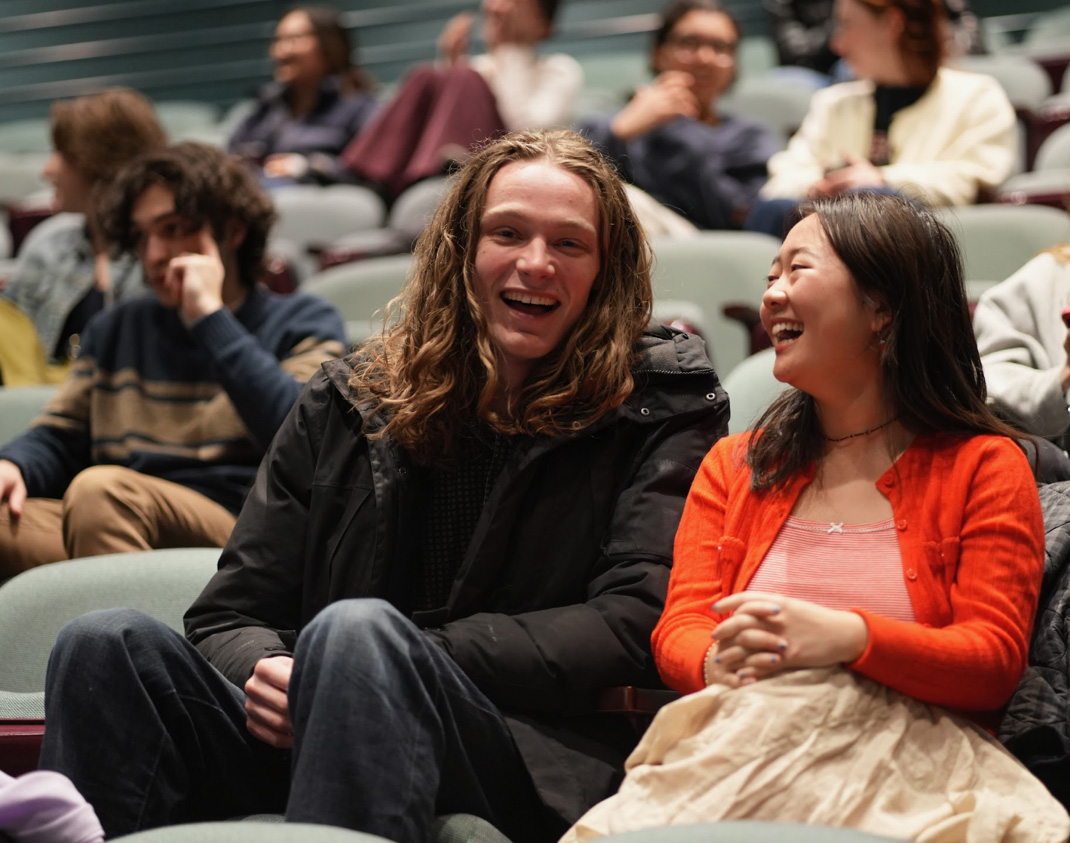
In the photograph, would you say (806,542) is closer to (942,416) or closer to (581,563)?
(942,416)

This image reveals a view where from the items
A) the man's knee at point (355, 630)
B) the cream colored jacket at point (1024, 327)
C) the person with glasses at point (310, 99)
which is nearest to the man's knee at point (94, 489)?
the man's knee at point (355, 630)

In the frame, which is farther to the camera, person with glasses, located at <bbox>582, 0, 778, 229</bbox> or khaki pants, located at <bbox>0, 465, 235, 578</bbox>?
person with glasses, located at <bbox>582, 0, 778, 229</bbox>

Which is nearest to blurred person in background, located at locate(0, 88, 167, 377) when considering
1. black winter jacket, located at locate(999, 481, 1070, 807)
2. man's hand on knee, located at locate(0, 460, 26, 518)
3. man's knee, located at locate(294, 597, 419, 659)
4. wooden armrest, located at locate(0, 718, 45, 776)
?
man's hand on knee, located at locate(0, 460, 26, 518)

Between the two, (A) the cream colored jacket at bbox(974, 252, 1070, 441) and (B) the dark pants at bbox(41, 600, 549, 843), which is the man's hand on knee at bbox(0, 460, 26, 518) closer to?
(B) the dark pants at bbox(41, 600, 549, 843)

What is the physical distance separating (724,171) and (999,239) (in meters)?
0.87

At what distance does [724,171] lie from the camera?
304cm

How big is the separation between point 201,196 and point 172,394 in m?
0.33

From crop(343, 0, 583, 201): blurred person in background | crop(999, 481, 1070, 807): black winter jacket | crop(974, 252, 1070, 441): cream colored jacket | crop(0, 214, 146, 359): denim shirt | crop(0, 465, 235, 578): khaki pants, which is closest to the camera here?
crop(999, 481, 1070, 807): black winter jacket

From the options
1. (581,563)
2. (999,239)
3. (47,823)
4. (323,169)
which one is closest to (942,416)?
(581,563)

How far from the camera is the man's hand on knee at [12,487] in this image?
1900 mm

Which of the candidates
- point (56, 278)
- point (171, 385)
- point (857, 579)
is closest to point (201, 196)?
point (171, 385)

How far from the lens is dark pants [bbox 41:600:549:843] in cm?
107

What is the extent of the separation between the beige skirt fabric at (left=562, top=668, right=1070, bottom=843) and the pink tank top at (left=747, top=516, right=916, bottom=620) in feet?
0.30

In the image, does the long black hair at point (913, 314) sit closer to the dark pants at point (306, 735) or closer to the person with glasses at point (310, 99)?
the dark pants at point (306, 735)
